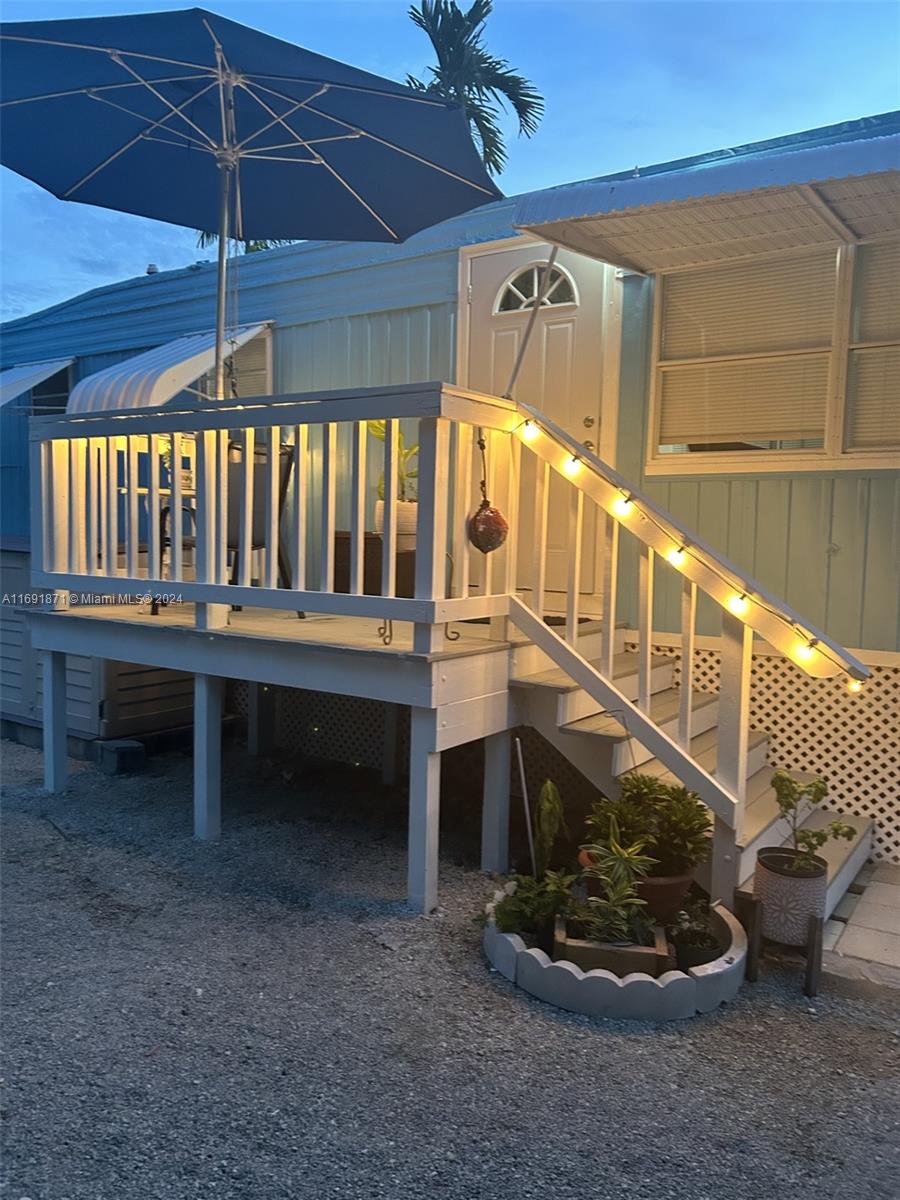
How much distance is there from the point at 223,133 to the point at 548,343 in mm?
1869

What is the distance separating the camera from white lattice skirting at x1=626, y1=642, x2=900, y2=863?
3902 mm

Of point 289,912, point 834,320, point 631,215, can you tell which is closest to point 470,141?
point 631,215

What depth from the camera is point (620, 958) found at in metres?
2.66

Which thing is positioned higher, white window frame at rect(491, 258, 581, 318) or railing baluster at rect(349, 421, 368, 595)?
white window frame at rect(491, 258, 581, 318)

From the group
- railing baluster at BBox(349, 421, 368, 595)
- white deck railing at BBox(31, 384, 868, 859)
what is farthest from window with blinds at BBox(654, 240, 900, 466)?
railing baluster at BBox(349, 421, 368, 595)

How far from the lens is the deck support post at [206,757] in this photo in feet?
13.3

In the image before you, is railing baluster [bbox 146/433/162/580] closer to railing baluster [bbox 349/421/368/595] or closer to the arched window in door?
railing baluster [bbox 349/421/368/595]

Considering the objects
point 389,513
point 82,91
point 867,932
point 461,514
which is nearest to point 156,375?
point 82,91

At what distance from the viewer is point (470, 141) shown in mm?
4242

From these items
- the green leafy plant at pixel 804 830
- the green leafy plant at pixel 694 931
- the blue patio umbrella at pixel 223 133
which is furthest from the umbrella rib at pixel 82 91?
the green leafy plant at pixel 694 931

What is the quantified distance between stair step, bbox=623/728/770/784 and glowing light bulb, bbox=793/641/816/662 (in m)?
0.45

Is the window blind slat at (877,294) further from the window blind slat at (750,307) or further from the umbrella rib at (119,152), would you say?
the umbrella rib at (119,152)

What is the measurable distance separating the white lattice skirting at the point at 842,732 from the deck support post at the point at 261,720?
2.78 metres

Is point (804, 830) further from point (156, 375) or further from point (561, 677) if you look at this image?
point (156, 375)
